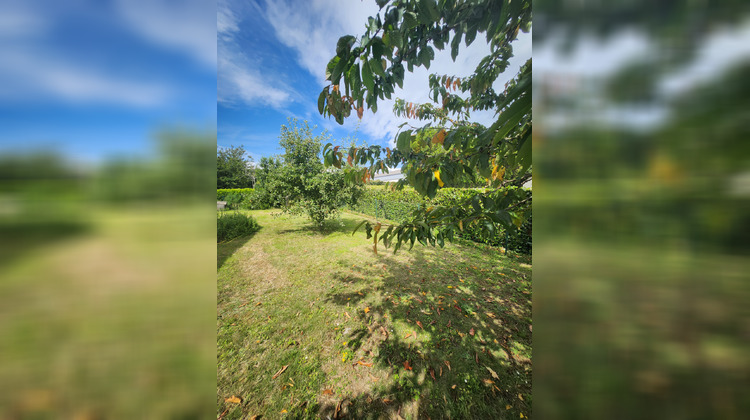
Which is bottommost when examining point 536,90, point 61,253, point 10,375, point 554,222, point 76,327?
point 10,375

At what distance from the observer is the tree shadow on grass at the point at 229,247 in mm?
6899

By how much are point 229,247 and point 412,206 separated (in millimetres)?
7399

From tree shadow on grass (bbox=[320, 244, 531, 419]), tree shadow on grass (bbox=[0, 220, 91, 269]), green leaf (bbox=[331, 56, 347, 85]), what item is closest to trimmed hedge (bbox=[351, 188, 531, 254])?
tree shadow on grass (bbox=[320, 244, 531, 419])

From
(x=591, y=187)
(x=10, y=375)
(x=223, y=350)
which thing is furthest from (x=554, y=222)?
(x=223, y=350)

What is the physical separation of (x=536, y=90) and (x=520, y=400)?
3083 mm

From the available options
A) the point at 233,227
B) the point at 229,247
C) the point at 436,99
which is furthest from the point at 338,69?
the point at 233,227

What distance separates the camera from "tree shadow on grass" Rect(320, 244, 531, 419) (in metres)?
2.41

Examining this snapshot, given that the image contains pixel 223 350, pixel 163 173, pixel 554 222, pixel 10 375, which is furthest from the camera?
pixel 223 350

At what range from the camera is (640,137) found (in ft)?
1.16

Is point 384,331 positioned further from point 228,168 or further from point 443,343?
point 228,168

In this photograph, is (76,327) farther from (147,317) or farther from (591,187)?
(591,187)

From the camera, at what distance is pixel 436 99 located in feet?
10.6

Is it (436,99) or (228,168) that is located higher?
(436,99)

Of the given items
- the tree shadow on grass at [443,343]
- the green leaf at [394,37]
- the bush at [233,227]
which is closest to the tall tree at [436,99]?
the green leaf at [394,37]
